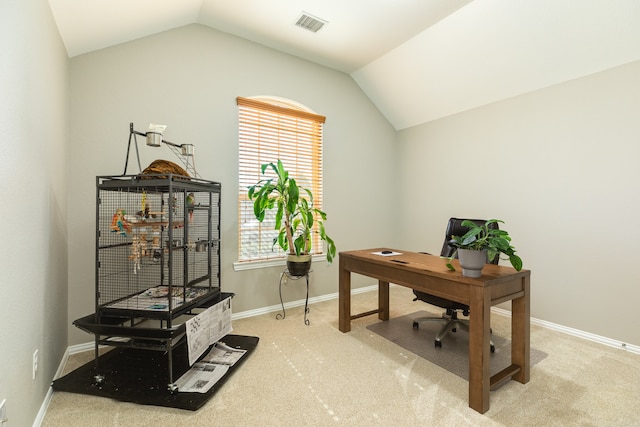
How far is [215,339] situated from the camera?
227 centimetres

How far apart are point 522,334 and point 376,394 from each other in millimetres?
1041

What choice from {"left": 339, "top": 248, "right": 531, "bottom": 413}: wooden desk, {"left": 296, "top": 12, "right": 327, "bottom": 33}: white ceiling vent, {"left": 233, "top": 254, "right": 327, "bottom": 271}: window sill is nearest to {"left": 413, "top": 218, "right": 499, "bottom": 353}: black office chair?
{"left": 339, "top": 248, "right": 531, "bottom": 413}: wooden desk

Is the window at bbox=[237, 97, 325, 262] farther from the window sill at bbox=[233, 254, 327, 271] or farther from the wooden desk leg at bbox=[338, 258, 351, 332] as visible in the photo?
the wooden desk leg at bbox=[338, 258, 351, 332]

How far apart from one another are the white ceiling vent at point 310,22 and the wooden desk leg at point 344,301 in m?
2.37

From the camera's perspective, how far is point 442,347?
251 centimetres

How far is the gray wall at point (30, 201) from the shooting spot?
1.27 m

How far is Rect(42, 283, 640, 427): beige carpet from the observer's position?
1649 millimetres

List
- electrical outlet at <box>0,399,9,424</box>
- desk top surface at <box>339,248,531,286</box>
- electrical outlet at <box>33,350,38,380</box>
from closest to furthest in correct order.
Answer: electrical outlet at <box>0,399,9,424</box>
electrical outlet at <box>33,350,38,380</box>
desk top surface at <box>339,248,531,286</box>

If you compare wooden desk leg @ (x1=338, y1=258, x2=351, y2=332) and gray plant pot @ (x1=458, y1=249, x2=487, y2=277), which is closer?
gray plant pot @ (x1=458, y1=249, x2=487, y2=277)

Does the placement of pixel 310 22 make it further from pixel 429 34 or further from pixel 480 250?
pixel 480 250

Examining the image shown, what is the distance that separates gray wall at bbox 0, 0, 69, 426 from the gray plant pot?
2.28m

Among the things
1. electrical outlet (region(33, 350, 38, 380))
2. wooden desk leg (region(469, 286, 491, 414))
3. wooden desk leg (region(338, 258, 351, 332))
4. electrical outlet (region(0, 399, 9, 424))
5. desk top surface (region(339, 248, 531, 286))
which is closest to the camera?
electrical outlet (region(0, 399, 9, 424))

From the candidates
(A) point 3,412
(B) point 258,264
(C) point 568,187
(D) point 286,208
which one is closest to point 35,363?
(A) point 3,412

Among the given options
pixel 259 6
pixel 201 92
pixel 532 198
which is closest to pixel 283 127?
pixel 201 92
